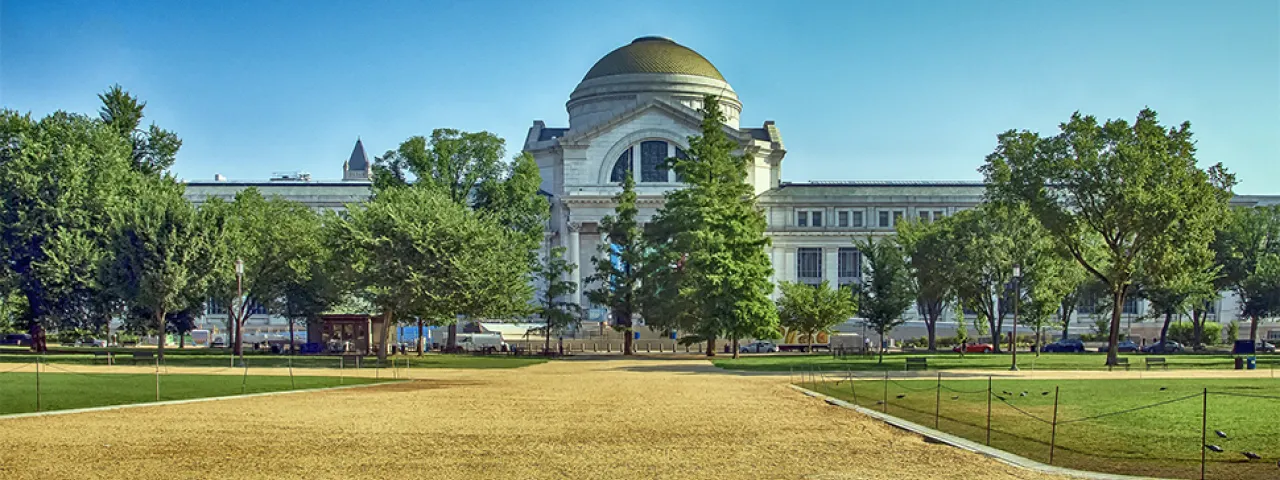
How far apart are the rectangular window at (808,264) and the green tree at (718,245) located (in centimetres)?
4426

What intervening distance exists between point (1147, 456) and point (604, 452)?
33.0 feet

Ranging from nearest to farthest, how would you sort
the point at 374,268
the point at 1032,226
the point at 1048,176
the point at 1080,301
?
the point at 1048,176 < the point at 374,268 < the point at 1032,226 < the point at 1080,301

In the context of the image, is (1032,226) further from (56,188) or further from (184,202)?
(56,188)

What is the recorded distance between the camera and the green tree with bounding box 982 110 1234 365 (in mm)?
55625

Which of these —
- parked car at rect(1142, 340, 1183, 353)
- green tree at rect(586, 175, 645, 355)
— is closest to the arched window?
green tree at rect(586, 175, 645, 355)

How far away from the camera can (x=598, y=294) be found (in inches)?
3258

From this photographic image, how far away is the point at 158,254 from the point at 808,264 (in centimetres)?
7299

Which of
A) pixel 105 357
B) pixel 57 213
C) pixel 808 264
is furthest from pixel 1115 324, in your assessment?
pixel 808 264

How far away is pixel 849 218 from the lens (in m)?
126

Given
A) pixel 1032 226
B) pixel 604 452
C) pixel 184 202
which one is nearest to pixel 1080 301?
pixel 1032 226

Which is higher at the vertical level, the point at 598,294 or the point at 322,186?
the point at 322,186

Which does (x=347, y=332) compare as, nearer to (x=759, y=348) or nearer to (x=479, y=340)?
(x=479, y=340)

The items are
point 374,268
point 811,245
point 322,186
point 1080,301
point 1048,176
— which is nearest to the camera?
point 1048,176

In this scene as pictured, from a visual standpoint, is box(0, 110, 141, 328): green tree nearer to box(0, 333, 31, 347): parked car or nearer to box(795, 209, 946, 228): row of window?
box(0, 333, 31, 347): parked car
